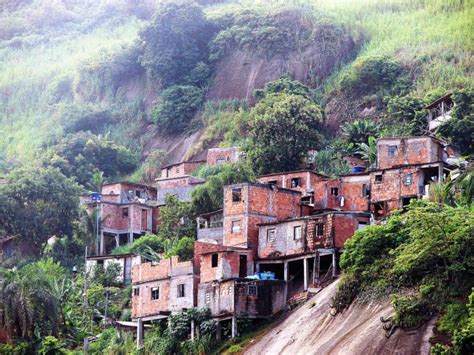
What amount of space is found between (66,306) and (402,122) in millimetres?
24356

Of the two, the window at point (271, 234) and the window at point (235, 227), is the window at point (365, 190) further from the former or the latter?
the window at point (235, 227)

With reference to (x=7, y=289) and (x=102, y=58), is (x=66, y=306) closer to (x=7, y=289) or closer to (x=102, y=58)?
(x=7, y=289)

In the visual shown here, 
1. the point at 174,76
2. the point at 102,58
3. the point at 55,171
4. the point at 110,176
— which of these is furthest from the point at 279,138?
the point at 102,58

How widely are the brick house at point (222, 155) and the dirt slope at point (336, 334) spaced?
88.9ft

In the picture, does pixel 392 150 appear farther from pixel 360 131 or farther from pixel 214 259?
pixel 214 259

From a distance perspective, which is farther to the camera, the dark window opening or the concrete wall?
the concrete wall

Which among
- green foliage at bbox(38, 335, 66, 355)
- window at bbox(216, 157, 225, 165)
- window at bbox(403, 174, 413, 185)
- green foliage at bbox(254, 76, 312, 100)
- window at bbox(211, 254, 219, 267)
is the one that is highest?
green foliage at bbox(254, 76, 312, 100)

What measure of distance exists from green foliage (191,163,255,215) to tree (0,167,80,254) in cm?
1047

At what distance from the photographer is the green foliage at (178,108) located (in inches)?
3824

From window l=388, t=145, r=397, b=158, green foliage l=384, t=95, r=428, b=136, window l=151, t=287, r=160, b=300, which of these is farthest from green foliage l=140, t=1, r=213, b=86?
window l=151, t=287, r=160, b=300

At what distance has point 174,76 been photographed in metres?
102

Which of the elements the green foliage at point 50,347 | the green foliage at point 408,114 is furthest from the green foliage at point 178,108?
the green foliage at point 50,347

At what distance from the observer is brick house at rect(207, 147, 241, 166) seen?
80350mm

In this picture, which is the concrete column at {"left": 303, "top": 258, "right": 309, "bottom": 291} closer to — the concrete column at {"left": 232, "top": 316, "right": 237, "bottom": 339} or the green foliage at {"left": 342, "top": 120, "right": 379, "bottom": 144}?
the concrete column at {"left": 232, "top": 316, "right": 237, "bottom": 339}
